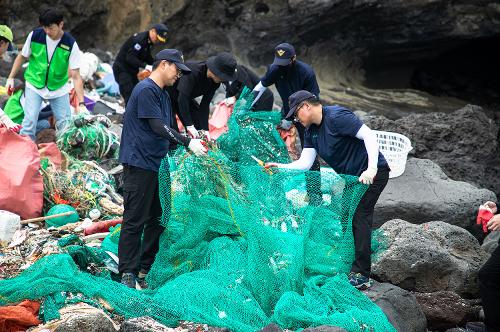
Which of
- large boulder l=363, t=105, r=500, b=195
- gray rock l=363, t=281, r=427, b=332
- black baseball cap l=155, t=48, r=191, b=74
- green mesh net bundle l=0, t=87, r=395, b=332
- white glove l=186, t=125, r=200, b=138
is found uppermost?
black baseball cap l=155, t=48, r=191, b=74

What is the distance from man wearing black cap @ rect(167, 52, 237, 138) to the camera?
733cm

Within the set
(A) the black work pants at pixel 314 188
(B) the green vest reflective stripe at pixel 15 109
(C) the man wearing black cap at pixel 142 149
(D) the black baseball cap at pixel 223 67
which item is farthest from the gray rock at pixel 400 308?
(B) the green vest reflective stripe at pixel 15 109

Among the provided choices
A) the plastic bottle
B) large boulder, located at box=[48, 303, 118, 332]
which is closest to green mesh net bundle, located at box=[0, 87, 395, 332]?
large boulder, located at box=[48, 303, 118, 332]

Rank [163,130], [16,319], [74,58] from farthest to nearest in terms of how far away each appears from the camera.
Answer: [74,58], [163,130], [16,319]

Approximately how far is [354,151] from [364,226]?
0.58 meters

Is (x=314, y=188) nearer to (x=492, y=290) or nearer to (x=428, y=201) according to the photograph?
(x=492, y=290)

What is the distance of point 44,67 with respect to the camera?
335 inches

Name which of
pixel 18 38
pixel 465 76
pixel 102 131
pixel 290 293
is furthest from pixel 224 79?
pixel 465 76

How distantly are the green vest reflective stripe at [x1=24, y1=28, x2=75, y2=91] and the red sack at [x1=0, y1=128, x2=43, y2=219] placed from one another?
1.10 meters

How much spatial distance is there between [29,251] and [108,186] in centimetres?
174

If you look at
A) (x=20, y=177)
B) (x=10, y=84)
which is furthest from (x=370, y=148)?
(x=10, y=84)

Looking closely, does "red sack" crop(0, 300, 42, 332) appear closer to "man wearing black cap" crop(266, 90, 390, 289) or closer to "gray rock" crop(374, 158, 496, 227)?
"man wearing black cap" crop(266, 90, 390, 289)

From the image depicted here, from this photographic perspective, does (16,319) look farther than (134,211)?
No

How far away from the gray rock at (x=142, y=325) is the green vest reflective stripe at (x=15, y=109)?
496 cm
